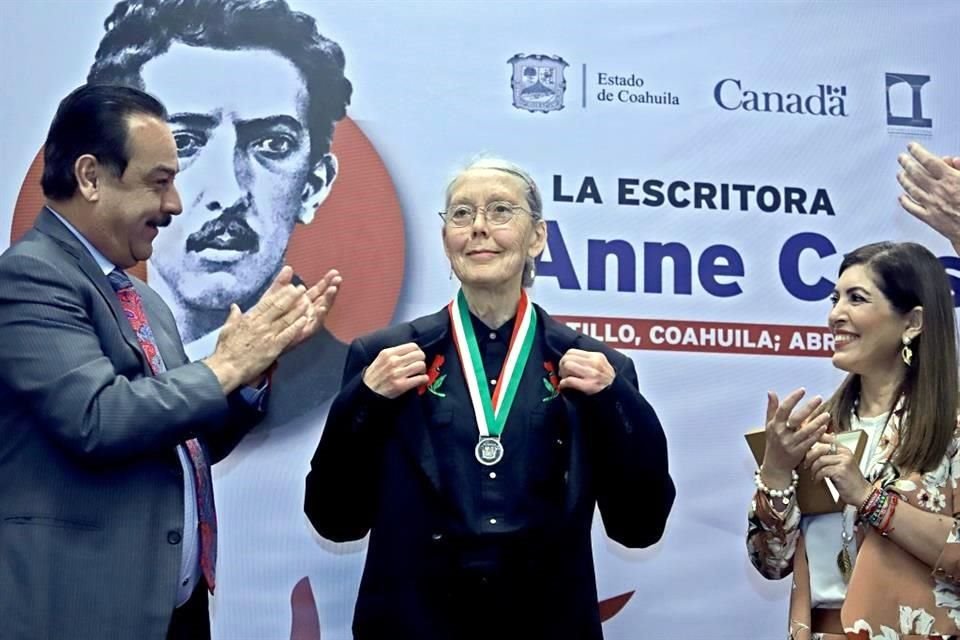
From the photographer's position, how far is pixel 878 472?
2711 millimetres

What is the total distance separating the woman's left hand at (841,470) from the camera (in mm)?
2637

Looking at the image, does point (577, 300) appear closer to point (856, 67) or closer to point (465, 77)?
point (465, 77)

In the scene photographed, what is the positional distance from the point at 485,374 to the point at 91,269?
80cm

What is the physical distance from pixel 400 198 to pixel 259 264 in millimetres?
440

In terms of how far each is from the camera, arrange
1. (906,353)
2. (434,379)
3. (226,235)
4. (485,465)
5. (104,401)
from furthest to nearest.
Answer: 1. (226,235)
2. (906,353)
3. (434,379)
4. (485,465)
5. (104,401)

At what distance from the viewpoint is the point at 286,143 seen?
11.2 feet

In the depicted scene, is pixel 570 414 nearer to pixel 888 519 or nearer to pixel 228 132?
pixel 888 519

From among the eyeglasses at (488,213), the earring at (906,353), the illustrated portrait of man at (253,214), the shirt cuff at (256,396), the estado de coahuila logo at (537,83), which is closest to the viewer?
the shirt cuff at (256,396)

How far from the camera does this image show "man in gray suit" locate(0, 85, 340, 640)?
209 cm

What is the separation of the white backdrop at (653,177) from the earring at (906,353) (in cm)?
80

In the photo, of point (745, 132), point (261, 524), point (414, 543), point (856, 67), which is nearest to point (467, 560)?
point (414, 543)

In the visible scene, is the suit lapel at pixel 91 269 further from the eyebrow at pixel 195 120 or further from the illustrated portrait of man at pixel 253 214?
the eyebrow at pixel 195 120

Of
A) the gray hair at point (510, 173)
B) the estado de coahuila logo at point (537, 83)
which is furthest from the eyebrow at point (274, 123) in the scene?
the gray hair at point (510, 173)

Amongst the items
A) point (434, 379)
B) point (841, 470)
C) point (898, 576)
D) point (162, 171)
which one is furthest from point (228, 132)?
point (898, 576)
